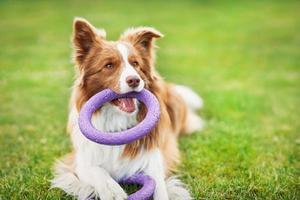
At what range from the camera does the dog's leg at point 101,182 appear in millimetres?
4633

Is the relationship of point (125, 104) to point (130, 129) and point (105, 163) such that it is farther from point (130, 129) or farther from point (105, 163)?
point (105, 163)

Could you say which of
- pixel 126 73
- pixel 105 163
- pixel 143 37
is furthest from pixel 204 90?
pixel 126 73

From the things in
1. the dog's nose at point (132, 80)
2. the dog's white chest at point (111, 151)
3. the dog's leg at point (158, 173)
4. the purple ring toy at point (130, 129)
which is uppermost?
the dog's nose at point (132, 80)

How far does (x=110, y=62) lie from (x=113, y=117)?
1.91 ft

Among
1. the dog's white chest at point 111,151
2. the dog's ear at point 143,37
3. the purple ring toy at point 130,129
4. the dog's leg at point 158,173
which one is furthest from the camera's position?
the dog's ear at point 143,37

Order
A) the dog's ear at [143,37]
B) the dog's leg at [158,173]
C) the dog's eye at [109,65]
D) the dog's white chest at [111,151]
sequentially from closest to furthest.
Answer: the dog's leg at [158,173] → the dog's eye at [109,65] → the dog's white chest at [111,151] → the dog's ear at [143,37]

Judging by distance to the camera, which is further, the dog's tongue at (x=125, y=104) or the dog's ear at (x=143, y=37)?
the dog's ear at (x=143, y=37)

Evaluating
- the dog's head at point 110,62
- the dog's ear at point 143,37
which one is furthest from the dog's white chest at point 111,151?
the dog's ear at point 143,37

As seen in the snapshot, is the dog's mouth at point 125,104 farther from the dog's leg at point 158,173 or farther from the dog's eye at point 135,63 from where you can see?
the dog's leg at point 158,173

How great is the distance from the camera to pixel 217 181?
5.17 m

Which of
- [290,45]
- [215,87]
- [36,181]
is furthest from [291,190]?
[290,45]

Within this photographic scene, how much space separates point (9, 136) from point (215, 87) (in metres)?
4.44

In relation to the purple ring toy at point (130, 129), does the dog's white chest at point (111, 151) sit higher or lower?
lower

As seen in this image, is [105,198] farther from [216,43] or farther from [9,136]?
[216,43]
